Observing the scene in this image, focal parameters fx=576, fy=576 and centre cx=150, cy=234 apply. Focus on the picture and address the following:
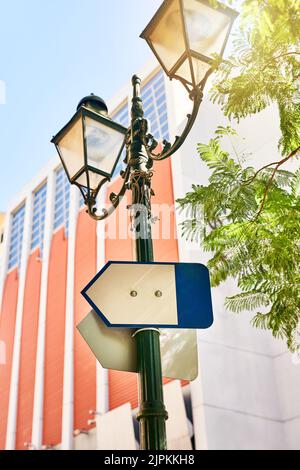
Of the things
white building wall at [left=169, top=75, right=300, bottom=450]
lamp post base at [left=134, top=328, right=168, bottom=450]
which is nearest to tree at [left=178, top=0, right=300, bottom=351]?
lamp post base at [left=134, top=328, right=168, bottom=450]

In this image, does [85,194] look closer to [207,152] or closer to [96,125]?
[96,125]

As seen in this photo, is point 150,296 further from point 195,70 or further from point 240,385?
point 240,385

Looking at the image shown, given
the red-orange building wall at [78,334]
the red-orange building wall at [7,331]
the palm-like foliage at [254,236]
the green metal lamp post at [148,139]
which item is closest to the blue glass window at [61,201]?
the red-orange building wall at [78,334]

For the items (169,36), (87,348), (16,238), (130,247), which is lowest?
(169,36)

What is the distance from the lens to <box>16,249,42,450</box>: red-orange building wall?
2619 centimetres

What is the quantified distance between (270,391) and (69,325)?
945 centimetres

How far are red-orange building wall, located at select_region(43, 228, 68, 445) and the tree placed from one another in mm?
19800

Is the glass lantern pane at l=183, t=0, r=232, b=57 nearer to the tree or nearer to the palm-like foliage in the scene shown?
the tree

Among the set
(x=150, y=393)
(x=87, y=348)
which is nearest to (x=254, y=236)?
(x=150, y=393)

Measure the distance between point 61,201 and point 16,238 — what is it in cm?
543

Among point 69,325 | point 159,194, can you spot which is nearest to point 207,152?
point 159,194

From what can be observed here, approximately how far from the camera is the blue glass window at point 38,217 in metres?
32.1

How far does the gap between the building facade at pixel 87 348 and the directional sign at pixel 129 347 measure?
15265mm

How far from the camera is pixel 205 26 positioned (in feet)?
15.2
